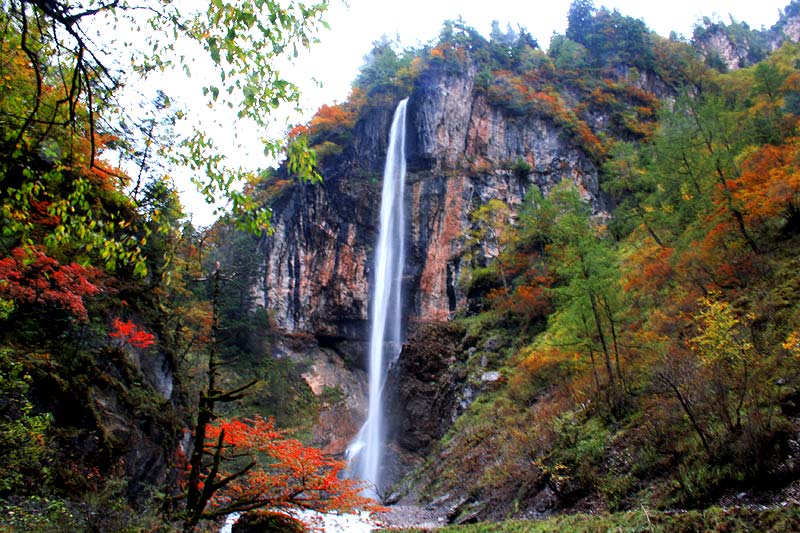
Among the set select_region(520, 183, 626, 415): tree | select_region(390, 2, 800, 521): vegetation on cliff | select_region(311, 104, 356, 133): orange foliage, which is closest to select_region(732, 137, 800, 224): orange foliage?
select_region(390, 2, 800, 521): vegetation on cliff

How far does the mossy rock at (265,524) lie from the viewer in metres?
7.79

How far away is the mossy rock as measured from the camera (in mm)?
7789

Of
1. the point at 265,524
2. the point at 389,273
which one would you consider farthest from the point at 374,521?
the point at 389,273

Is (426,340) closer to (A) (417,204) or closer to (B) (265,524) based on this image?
(A) (417,204)

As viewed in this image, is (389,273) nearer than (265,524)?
No

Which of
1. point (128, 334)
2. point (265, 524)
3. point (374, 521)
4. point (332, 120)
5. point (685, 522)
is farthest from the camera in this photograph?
point (332, 120)

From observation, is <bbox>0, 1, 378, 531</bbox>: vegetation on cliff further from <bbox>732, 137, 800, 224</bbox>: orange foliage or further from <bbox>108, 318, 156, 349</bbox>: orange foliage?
<bbox>732, 137, 800, 224</bbox>: orange foliage

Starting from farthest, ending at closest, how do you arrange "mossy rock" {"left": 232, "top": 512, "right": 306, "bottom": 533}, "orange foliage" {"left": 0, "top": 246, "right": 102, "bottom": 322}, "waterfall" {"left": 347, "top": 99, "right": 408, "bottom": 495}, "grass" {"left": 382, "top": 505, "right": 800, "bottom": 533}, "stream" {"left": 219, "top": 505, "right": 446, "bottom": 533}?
"waterfall" {"left": 347, "top": 99, "right": 408, "bottom": 495} → "stream" {"left": 219, "top": 505, "right": 446, "bottom": 533} → "orange foliage" {"left": 0, "top": 246, "right": 102, "bottom": 322} → "mossy rock" {"left": 232, "top": 512, "right": 306, "bottom": 533} → "grass" {"left": 382, "top": 505, "right": 800, "bottom": 533}

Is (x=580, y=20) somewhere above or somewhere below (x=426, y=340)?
above

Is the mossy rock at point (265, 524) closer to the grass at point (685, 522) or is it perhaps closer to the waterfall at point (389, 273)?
the grass at point (685, 522)

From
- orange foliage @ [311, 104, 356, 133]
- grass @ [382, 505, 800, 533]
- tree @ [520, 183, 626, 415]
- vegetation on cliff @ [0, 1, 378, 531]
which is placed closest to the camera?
vegetation on cliff @ [0, 1, 378, 531]

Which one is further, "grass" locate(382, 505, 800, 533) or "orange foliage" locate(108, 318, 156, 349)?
"orange foliage" locate(108, 318, 156, 349)

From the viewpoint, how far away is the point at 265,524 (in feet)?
25.7

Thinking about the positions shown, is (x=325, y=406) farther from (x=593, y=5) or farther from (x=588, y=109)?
(x=593, y=5)
